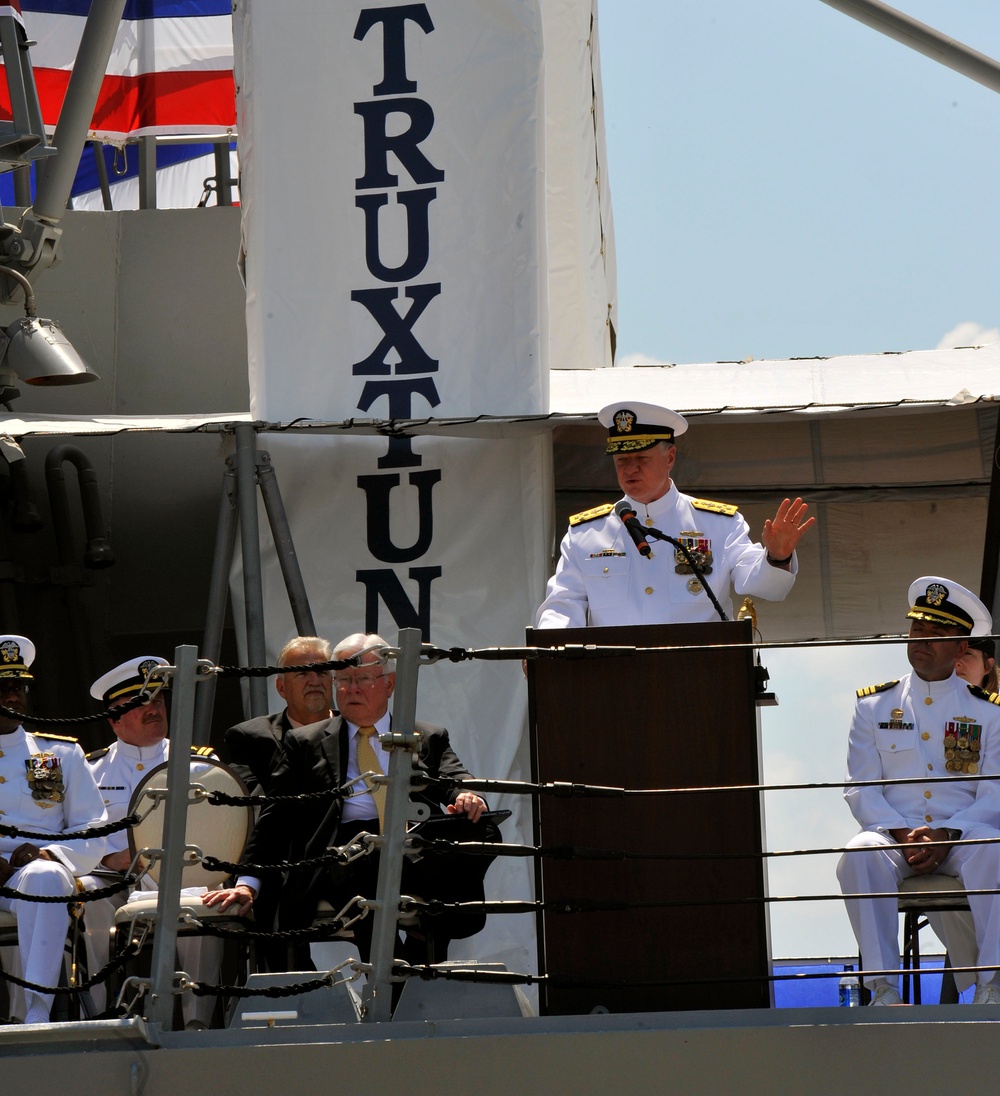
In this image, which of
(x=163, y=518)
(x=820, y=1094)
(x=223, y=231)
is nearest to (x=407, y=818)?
(x=820, y=1094)

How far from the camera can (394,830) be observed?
3.20 metres

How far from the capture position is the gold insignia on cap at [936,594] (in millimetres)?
4863

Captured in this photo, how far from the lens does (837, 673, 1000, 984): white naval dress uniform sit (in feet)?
13.9

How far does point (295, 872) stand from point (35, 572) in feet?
13.2

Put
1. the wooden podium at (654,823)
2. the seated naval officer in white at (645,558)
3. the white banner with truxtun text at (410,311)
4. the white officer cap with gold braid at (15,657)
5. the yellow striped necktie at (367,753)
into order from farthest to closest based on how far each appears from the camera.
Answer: the white banner with truxtun text at (410,311), the white officer cap with gold braid at (15,657), the seated naval officer in white at (645,558), the yellow striped necktie at (367,753), the wooden podium at (654,823)

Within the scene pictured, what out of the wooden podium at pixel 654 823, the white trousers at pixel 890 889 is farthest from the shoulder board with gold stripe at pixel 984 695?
the wooden podium at pixel 654 823

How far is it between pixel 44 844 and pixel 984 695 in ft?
8.57

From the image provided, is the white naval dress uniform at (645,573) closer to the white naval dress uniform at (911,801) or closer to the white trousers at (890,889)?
the white naval dress uniform at (911,801)

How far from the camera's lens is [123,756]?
5.41 meters

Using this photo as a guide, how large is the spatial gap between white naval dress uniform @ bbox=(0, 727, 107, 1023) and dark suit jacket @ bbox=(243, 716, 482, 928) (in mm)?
526

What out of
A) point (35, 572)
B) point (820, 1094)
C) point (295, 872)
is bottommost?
point (820, 1094)

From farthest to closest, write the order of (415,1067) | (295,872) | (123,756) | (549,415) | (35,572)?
(35,572)
(549,415)
(123,756)
(295,872)
(415,1067)

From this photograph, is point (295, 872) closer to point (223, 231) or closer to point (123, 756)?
point (123, 756)

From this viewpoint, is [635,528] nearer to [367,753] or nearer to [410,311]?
[367,753]
